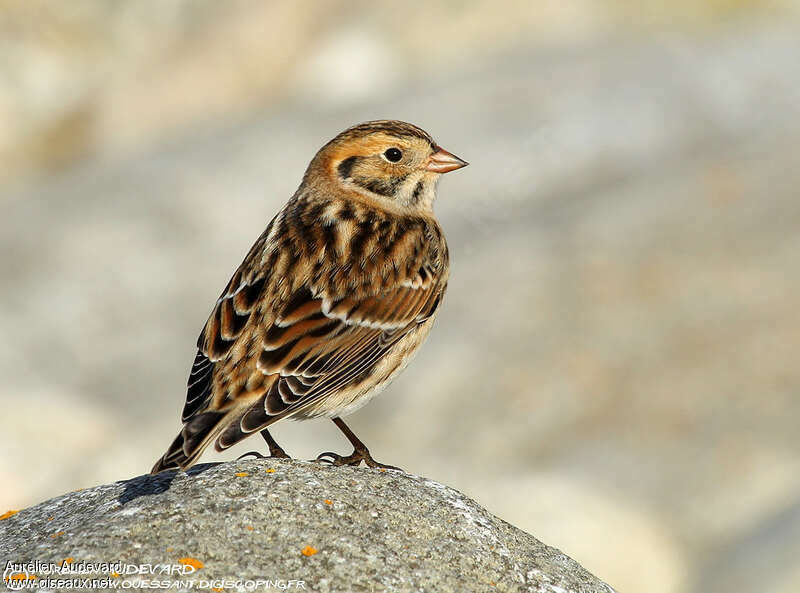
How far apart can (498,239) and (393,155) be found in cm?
1077

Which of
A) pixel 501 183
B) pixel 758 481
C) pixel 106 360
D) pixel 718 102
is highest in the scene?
pixel 718 102

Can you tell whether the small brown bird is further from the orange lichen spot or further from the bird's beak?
the orange lichen spot

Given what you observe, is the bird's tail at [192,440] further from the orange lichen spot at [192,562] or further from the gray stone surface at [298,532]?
the orange lichen spot at [192,562]

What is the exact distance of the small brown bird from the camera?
24.8 ft

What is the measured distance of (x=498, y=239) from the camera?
20031mm

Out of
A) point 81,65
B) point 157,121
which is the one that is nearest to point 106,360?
point 157,121

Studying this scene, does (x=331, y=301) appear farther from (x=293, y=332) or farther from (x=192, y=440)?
(x=192, y=440)

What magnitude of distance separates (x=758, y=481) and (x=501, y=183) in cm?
773

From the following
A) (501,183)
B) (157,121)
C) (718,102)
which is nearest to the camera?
(501,183)

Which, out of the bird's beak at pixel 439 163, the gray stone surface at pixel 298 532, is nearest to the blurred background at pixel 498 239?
the bird's beak at pixel 439 163

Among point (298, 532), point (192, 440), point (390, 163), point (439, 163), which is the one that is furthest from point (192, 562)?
point (439, 163)

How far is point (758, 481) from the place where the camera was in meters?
15.8

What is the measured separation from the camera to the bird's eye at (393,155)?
936 centimetres

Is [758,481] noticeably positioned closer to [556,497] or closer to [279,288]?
[556,497]
